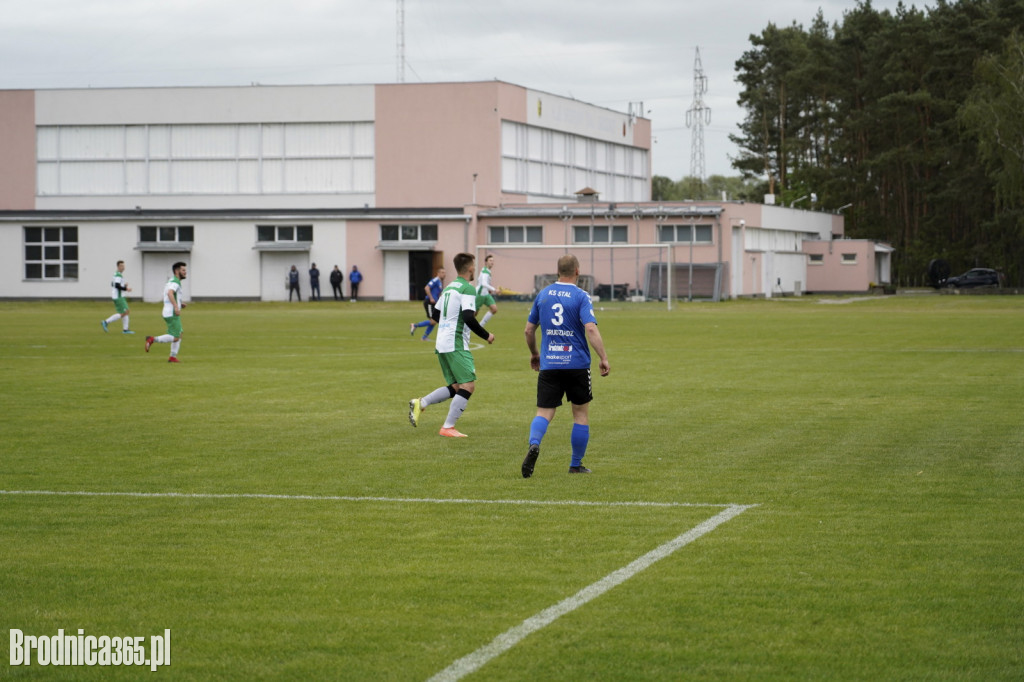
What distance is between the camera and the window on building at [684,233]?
68938 millimetres

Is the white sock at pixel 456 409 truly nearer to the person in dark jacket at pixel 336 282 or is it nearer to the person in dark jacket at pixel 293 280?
the person in dark jacket at pixel 336 282

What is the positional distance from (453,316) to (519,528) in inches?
223

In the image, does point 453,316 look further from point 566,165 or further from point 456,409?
point 566,165

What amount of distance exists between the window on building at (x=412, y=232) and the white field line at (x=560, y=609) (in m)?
63.7

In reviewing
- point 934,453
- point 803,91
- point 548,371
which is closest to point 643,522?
point 548,371

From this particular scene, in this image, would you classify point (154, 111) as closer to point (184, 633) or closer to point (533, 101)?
point (533, 101)

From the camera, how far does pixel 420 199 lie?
7388 cm

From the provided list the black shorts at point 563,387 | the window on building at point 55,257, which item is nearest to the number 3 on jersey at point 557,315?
the black shorts at point 563,387

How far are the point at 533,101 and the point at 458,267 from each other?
208ft

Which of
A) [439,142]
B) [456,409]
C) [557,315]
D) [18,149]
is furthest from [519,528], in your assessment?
[18,149]

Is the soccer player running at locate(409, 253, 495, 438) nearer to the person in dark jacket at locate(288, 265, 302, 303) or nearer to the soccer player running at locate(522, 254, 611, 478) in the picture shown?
the soccer player running at locate(522, 254, 611, 478)

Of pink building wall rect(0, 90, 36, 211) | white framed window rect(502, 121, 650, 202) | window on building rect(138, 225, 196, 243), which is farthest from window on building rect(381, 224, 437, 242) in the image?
pink building wall rect(0, 90, 36, 211)

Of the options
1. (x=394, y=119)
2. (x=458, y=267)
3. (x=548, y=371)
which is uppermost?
(x=394, y=119)

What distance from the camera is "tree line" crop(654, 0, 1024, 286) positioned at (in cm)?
7681
